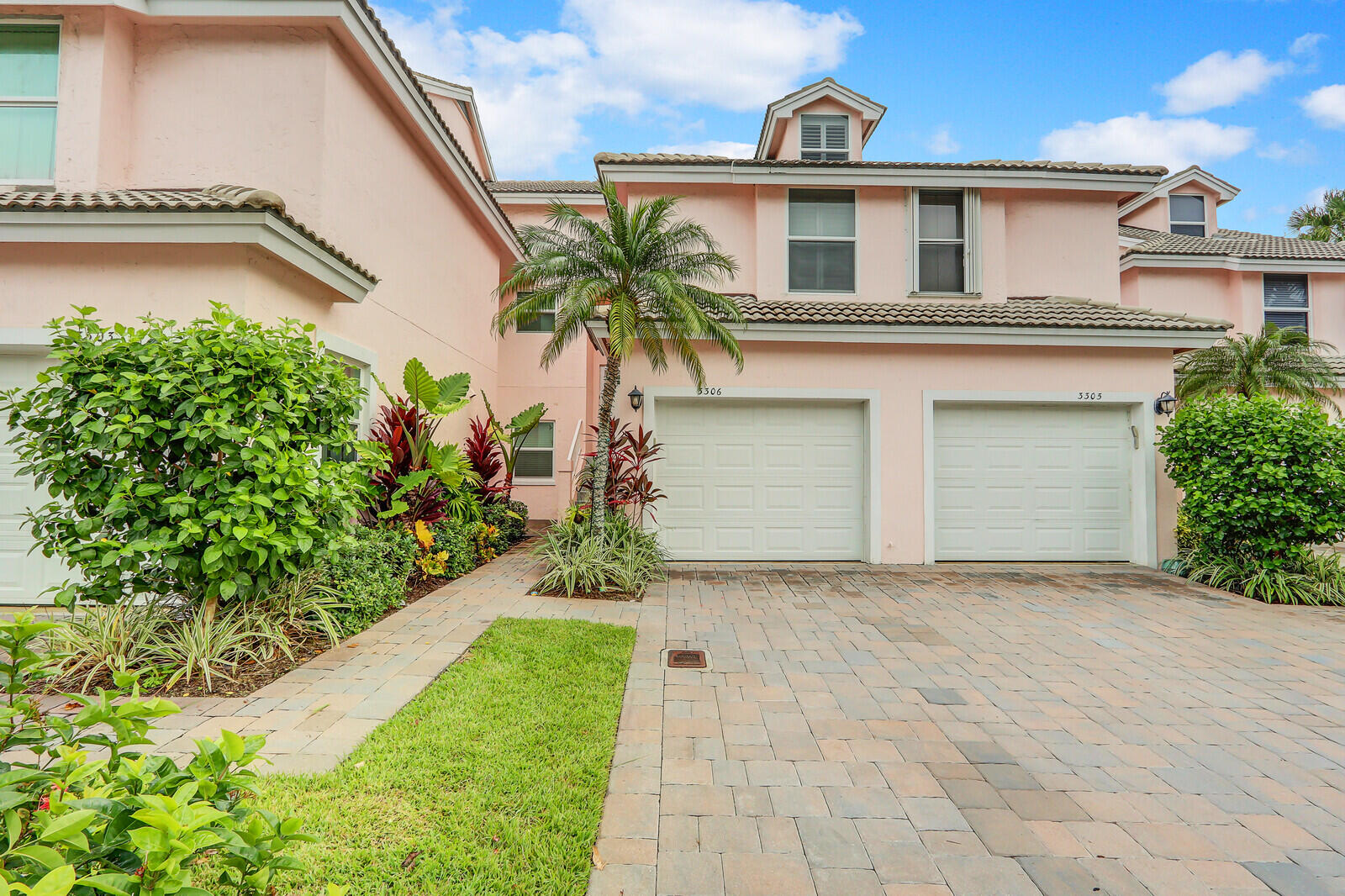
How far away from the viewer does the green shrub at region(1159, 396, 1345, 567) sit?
747 cm

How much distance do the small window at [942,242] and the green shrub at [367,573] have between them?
9.63 m

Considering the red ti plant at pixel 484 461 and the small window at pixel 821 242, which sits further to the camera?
the small window at pixel 821 242

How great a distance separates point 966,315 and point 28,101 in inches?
487

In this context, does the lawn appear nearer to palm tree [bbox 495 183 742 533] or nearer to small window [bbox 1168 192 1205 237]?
palm tree [bbox 495 183 742 533]

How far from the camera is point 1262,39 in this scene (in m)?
12.8

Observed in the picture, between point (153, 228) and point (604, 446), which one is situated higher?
point (153, 228)

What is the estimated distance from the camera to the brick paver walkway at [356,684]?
3406 millimetres

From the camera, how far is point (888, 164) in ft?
34.4

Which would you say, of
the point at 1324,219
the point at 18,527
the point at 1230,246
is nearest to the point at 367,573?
the point at 18,527

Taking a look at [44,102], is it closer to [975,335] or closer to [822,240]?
[822,240]

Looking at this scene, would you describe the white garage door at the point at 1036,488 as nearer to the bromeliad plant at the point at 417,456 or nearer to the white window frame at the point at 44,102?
the bromeliad plant at the point at 417,456

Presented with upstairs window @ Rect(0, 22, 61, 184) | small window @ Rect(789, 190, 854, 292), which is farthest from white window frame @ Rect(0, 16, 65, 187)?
small window @ Rect(789, 190, 854, 292)

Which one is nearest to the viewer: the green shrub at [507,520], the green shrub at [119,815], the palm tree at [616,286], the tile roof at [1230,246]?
the green shrub at [119,815]

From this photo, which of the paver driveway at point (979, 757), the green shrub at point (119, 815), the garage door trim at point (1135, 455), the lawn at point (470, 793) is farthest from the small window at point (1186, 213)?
the green shrub at point (119, 815)
